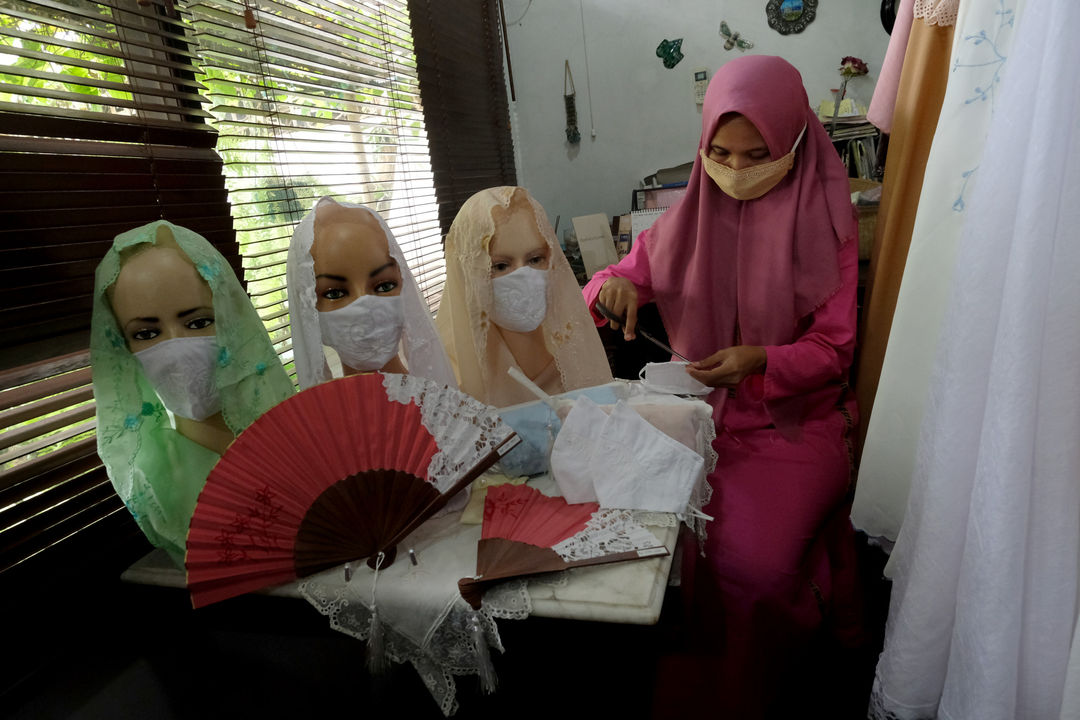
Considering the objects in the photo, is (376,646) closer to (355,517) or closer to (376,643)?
(376,643)

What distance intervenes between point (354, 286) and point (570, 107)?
10.5 feet

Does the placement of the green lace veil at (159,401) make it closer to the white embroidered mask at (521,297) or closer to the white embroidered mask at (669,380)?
the white embroidered mask at (521,297)

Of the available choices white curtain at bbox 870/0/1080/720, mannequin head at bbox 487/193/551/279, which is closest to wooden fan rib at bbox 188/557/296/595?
mannequin head at bbox 487/193/551/279

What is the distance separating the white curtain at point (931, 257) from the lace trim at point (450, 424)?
87cm

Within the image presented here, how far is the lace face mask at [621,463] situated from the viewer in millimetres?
1038

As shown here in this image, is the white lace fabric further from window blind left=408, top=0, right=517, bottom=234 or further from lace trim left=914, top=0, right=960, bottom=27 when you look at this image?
window blind left=408, top=0, right=517, bottom=234

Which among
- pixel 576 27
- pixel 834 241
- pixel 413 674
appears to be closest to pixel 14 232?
pixel 413 674

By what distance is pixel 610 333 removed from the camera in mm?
2611

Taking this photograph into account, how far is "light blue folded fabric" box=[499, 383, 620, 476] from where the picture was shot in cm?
119

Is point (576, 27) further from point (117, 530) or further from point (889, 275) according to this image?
point (117, 530)

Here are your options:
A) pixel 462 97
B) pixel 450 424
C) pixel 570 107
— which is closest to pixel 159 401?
pixel 450 424

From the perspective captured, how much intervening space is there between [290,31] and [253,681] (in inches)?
81.1

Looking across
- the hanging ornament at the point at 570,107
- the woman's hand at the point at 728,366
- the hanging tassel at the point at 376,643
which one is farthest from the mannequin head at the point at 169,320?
the hanging ornament at the point at 570,107

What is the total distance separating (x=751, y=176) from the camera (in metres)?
1.55
